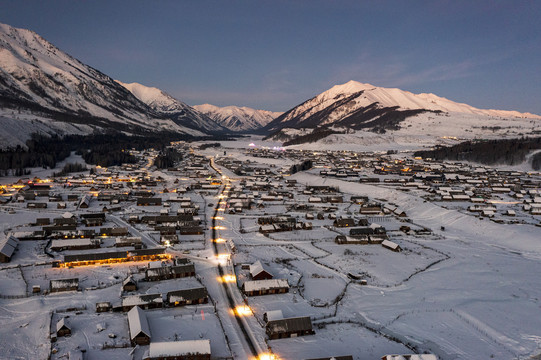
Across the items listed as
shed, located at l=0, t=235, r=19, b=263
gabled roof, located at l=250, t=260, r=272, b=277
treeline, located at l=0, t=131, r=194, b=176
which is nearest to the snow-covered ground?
shed, located at l=0, t=235, r=19, b=263

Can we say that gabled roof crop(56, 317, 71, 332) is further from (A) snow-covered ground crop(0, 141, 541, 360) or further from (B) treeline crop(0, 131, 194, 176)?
(B) treeline crop(0, 131, 194, 176)

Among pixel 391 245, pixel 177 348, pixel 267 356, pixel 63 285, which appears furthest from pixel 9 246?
pixel 391 245

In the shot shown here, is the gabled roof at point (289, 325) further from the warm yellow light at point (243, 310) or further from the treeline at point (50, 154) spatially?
the treeline at point (50, 154)

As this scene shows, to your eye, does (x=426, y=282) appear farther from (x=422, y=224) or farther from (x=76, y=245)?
(x=76, y=245)

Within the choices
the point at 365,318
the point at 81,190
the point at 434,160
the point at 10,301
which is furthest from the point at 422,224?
the point at 434,160

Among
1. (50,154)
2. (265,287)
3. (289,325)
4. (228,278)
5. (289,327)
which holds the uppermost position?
(50,154)

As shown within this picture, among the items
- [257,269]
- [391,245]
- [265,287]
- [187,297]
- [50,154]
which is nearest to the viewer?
[187,297]

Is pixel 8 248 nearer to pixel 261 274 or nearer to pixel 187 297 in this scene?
pixel 187 297

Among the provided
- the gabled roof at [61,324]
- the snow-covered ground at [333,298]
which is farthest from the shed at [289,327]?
the gabled roof at [61,324]
